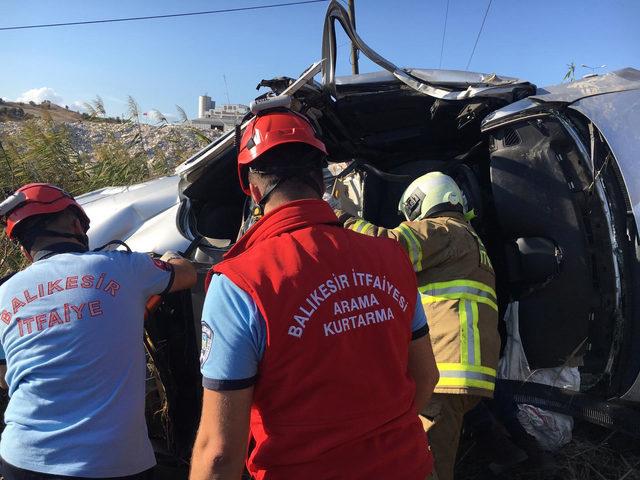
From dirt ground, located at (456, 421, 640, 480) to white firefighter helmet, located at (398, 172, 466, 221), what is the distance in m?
1.26

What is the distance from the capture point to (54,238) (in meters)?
2.04

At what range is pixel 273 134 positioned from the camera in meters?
1.34

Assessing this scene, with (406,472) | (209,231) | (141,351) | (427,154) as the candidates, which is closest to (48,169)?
(209,231)

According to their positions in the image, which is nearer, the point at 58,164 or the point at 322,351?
the point at 322,351

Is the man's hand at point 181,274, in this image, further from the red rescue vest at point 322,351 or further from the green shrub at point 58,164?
the green shrub at point 58,164

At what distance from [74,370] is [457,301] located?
1.49 metres

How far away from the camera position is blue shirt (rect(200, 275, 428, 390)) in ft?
3.67

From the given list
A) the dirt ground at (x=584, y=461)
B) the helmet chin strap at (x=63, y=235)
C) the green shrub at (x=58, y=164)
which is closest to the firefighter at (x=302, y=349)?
the helmet chin strap at (x=63, y=235)

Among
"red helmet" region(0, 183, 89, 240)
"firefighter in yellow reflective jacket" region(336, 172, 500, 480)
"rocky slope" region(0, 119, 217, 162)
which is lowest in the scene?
"rocky slope" region(0, 119, 217, 162)

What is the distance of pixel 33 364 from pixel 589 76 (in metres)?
2.93

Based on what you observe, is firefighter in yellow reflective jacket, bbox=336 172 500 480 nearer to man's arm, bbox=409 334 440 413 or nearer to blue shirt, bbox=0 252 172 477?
man's arm, bbox=409 334 440 413

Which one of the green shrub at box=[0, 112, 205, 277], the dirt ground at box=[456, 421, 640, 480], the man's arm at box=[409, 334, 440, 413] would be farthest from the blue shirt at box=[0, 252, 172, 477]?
the green shrub at box=[0, 112, 205, 277]

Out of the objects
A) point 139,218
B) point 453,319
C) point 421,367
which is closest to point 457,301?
point 453,319

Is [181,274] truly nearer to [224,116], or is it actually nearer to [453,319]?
[453,319]
